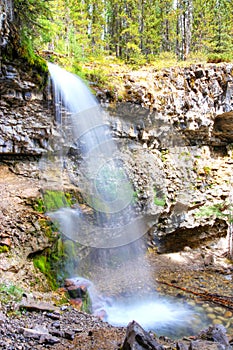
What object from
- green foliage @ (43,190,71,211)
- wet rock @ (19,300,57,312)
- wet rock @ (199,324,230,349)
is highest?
green foliage @ (43,190,71,211)

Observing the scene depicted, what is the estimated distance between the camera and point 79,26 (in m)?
15.8

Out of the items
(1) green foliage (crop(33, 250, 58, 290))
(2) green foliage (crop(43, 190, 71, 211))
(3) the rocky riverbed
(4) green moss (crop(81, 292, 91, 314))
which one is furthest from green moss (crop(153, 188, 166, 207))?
(1) green foliage (crop(33, 250, 58, 290))

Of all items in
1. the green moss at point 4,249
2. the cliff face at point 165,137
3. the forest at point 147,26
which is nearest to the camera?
the green moss at point 4,249

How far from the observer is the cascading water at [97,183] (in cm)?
750

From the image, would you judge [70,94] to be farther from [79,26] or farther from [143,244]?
[79,26]

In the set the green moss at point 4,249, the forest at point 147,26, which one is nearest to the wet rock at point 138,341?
the green moss at point 4,249

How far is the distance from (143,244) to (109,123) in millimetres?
4293

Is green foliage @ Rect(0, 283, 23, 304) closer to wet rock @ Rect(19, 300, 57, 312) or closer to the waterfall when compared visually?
wet rock @ Rect(19, 300, 57, 312)

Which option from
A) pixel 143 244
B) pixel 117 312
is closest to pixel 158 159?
pixel 143 244

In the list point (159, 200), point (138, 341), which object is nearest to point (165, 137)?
point (159, 200)

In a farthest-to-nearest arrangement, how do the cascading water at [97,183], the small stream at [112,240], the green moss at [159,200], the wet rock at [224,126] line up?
the wet rock at [224,126] → the green moss at [159,200] → the cascading water at [97,183] → the small stream at [112,240]

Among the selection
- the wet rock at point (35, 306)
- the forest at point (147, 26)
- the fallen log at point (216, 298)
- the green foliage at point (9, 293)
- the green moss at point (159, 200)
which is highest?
the forest at point (147, 26)

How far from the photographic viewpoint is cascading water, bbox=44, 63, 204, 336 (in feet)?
24.6

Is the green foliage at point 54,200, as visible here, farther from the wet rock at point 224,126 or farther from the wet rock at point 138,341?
the wet rock at point 224,126
